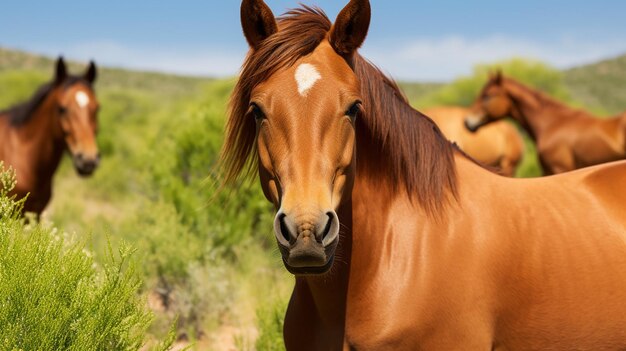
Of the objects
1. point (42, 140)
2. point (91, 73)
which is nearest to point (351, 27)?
point (42, 140)

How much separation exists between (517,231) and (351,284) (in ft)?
2.42

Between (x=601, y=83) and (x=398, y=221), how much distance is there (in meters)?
58.7

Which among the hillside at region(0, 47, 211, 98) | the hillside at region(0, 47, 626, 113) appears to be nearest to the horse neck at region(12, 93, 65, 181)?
the hillside at region(0, 47, 626, 113)

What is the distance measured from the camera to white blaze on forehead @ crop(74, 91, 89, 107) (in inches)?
285

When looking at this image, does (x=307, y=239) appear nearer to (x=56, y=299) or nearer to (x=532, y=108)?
(x=56, y=299)

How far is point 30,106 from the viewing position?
7.32 metres

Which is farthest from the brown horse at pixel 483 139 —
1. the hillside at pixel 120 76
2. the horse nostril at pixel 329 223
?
the hillside at pixel 120 76

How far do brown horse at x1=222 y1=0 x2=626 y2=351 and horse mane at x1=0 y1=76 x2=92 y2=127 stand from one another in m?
5.41

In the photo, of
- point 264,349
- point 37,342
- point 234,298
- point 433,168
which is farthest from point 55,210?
point 433,168

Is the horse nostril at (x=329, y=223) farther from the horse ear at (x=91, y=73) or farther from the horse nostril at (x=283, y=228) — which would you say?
the horse ear at (x=91, y=73)

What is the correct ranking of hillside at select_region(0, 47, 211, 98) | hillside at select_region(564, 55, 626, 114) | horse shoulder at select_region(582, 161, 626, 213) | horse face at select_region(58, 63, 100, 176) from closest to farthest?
horse shoulder at select_region(582, 161, 626, 213) < horse face at select_region(58, 63, 100, 176) < hillside at select_region(564, 55, 626, 114) < hillside at select_region(0, 47, 211, 98)

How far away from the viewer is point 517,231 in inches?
103

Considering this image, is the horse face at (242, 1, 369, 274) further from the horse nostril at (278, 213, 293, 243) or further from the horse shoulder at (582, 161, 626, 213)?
the horse shoulder at (582, 161, 626, 213)

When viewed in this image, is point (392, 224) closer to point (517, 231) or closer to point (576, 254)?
point (517, 231)
